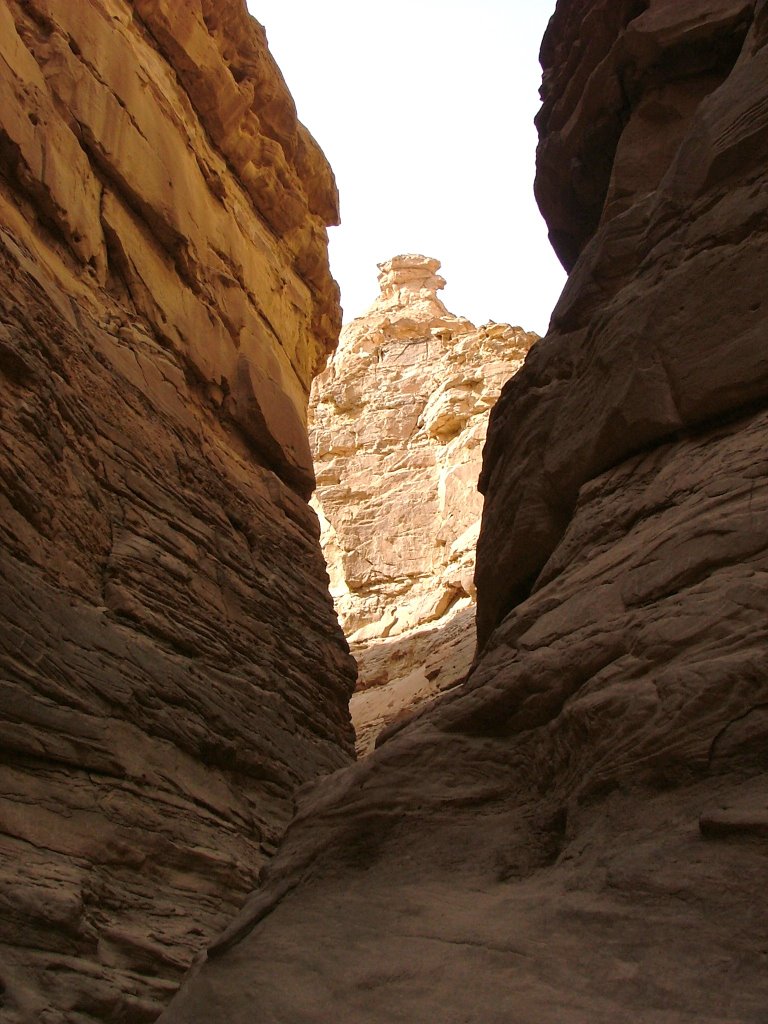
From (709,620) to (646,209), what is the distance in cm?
673

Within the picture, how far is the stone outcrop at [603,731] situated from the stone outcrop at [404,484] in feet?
53.8

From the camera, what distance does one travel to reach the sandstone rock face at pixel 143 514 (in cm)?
805

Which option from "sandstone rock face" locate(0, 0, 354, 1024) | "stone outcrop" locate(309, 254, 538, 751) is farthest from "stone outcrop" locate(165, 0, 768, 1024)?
"stone outcrop" locate(309, 254, 538, 751)

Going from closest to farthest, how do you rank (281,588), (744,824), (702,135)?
1. (744,824)
2. (702,135)
3. (281,588)

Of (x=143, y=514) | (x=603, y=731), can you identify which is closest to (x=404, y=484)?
(x=143, y=514)

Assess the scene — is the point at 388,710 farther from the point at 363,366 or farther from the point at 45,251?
the point at 363,366

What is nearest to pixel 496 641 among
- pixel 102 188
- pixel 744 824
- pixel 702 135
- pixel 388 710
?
pixel 744 824

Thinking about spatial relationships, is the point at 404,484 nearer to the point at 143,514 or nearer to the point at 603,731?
the point at 143,514

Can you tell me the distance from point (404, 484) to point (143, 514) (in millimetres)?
33390

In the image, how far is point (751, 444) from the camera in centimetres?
754

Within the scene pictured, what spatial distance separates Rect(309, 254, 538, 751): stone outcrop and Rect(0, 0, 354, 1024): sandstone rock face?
12.3m

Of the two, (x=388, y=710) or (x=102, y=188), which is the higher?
(x=102, y=188)

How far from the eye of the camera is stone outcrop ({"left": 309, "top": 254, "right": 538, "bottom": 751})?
3139 cm

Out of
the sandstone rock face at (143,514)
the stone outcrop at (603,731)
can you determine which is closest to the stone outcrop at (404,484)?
the sandstone rock face at (143,514)
